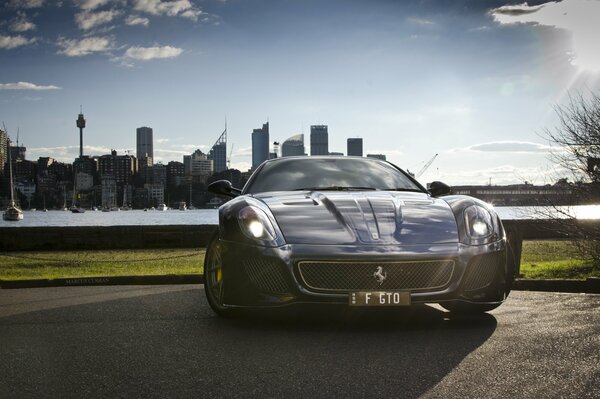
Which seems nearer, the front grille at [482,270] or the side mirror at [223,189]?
the front grille at [482,270]

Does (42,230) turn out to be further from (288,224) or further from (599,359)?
(599,359)

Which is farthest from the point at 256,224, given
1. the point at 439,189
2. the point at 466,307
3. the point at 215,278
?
the point at 439,189

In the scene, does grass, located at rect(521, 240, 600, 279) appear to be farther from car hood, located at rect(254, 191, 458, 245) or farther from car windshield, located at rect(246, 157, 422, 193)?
car hood, located at rect(254, 191, 458, 245)

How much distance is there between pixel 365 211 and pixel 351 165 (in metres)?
1.62

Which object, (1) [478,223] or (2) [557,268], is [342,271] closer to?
(1) [478,223]

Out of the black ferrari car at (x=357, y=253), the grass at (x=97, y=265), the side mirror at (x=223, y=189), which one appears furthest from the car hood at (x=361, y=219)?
the grass at (x=97, y=265)

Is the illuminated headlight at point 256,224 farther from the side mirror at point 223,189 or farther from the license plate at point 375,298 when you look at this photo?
Result: the side mirror at point 223,189

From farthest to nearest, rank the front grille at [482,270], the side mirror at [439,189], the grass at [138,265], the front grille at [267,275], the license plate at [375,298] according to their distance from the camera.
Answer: the grass at [138,265] → the side mirror at [439,189] → the front grille at [482,270] → the front grille at [267,275] → the license plate at [375,298]

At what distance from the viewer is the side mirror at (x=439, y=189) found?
20.6 feet

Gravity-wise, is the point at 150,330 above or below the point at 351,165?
below

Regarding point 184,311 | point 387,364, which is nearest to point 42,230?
point 184,311

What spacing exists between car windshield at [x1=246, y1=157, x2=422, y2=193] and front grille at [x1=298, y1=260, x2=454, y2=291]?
5.02ft

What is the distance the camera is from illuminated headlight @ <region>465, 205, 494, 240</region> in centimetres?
517

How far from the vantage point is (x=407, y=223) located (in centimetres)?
509
